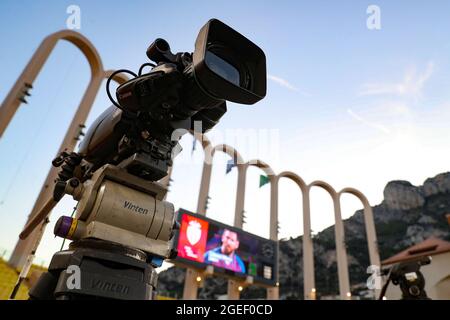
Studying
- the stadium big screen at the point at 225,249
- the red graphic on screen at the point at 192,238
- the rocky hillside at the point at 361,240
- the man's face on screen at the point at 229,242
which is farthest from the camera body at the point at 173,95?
the rocky hillside at the point at 361,240

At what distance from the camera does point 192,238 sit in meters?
8.76

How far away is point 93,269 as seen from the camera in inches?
31.8

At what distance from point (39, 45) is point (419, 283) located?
7.94m

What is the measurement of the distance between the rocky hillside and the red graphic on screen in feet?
68.7

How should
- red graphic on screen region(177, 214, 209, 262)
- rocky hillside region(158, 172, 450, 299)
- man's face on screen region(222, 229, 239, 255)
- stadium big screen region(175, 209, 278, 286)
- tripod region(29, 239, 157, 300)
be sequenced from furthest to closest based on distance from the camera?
rocky hillside region(158, 172, 450, 299) < man's face on screen region(222, 229, 239, 255) < stadium big screen region(175, 209, 278, 286) < red graphic on screen region(177, 214, 209, 262) < tripod region(29, 239, 157, 300)

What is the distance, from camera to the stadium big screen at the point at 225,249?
28.2 ft

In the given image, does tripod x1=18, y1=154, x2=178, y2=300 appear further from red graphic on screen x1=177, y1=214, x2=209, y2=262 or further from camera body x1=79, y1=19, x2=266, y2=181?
red graphic on screen x1=177, y1=214, x2=209, y2=262

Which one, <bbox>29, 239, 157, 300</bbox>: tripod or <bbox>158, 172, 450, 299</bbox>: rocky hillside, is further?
<bbox>158, 172, 450, 299</bbox>: rocky hillside

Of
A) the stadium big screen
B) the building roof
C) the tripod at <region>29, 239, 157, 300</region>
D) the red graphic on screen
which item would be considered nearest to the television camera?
the tripod at <region>29, 239, 157, 300</region>

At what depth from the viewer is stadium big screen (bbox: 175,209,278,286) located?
339 inches

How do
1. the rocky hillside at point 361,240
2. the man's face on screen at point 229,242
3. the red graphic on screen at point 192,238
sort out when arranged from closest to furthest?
1. the red graphic on screen at point 192,238
2. the man's face on screen at point 229,242
3. the rocky hillside at point 361,240

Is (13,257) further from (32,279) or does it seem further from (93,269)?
(93,269)

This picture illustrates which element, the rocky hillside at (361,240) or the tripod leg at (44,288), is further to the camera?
the rocky hillside at (361,240)

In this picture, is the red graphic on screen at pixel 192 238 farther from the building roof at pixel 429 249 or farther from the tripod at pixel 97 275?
the tripod at pixel 97 275
